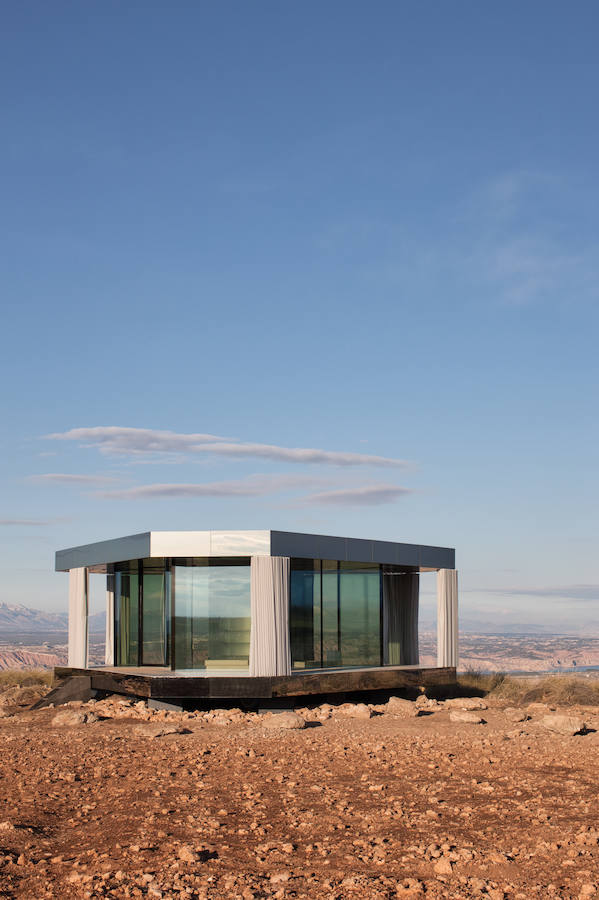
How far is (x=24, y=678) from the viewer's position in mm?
26188

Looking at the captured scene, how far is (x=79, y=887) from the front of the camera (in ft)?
21.2

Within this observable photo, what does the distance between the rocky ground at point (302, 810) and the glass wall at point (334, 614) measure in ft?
14.0

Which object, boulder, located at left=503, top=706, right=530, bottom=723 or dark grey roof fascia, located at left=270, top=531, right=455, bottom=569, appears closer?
boulder, located at left=503, top=706, right=530, bottom=723

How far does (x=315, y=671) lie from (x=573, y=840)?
11384 mm

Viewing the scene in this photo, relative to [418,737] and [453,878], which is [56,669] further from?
[453,878]

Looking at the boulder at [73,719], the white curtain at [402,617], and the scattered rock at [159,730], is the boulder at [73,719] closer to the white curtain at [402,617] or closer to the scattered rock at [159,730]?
the scattered rock at [159,730]

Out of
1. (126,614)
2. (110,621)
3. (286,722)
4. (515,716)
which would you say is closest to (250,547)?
(286,722)

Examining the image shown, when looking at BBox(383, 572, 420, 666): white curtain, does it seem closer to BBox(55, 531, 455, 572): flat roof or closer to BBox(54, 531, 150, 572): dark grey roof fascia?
BBox(55, 531, 455, 572): flat roof

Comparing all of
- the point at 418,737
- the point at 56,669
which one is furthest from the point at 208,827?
the point at 56,669

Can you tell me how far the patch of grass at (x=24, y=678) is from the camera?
25219mm

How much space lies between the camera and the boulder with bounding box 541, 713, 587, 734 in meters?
14.1

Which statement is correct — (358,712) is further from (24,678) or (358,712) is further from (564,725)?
(24,678)

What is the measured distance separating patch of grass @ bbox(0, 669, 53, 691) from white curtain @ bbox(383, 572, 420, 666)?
1004cm

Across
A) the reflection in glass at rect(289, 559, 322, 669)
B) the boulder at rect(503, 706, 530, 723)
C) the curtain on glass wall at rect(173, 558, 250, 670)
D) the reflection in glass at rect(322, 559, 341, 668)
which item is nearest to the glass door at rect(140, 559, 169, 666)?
the curtain on glass wall at rect(173, 558, 250, 670)
